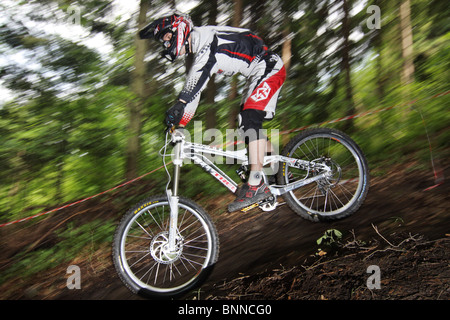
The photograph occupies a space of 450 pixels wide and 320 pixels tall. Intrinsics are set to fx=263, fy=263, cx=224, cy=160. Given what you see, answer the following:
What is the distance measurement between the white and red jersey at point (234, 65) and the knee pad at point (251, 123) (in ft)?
0.19

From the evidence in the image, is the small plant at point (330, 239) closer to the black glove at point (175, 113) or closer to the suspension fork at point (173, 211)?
the suspension fork at point (173, 211)

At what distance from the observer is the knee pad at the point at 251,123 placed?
2828 mm

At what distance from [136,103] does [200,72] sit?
2.68 metres

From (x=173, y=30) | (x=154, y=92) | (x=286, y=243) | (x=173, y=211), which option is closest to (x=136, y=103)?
(x=154, y=92)

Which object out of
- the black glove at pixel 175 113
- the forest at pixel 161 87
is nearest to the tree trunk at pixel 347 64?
the forest at pixel 161 87

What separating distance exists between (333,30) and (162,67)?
348 centimetres

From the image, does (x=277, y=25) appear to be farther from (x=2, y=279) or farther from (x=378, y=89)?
(x=2, y=279)

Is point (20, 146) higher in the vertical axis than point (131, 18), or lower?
lower

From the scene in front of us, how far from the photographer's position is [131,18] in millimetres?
4902

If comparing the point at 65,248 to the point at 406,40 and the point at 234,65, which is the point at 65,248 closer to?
the point at 234,65

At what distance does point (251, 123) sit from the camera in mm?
2822

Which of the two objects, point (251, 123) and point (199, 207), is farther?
point (251, 123)

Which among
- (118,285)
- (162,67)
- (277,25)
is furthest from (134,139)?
(277,25)
